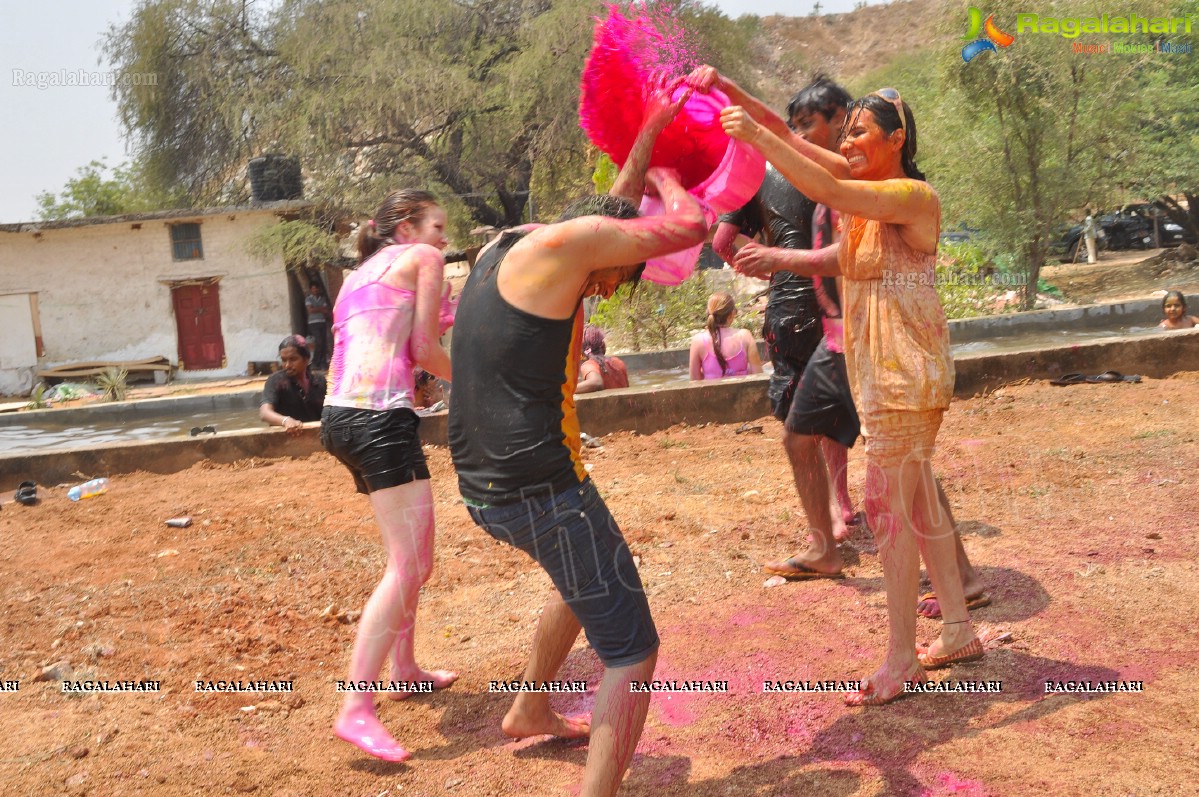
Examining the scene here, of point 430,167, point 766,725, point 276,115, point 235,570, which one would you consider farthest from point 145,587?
point 276,115

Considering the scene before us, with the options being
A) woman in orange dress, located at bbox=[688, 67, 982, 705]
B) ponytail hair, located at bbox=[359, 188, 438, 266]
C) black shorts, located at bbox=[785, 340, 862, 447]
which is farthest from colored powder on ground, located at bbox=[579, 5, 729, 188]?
black shorts, located at bbox=[785, 340, 862, 447]

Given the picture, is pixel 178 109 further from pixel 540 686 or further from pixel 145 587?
pixel 540 686

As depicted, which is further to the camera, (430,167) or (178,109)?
(178,109)

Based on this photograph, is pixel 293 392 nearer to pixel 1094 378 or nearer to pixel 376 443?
pixel 376 443

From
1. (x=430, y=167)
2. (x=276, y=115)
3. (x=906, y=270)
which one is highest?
(x=276, y=115)

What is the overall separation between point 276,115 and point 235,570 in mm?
23900

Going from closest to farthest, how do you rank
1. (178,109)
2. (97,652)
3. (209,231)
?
1. (97,652)
2. (209,231)
3. (178,109)

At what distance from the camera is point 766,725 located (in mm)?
3564

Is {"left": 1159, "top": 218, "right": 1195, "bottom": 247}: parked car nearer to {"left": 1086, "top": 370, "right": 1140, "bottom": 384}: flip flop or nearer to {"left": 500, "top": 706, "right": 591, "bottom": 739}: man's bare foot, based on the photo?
{"left": 1086, "top": 370, "right": 1140, "bottom": 384}: flip flop

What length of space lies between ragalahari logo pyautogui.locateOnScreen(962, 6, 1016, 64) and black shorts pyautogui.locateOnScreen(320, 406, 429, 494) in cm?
1908

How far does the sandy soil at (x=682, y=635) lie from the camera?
3.30m

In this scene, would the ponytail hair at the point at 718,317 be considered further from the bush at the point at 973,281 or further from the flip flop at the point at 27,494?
the bush at the point at 973,281

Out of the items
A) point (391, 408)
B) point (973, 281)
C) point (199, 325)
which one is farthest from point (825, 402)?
point (199, 325)

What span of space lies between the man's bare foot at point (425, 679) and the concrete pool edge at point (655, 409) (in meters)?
4.43
